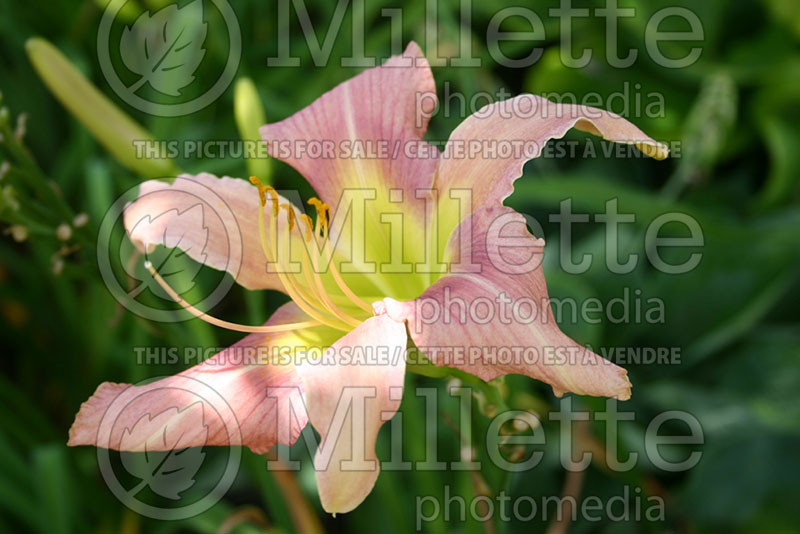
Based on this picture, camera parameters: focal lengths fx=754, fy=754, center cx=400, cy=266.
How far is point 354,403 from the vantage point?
20.6 inches

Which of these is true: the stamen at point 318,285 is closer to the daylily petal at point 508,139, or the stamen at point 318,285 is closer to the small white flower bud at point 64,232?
the daylily petal at point 508,139

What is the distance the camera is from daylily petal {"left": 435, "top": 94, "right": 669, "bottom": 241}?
1.80 feet

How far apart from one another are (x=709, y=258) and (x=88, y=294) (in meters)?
1.11

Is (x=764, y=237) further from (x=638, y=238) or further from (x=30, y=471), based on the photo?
(x=30, y=471)

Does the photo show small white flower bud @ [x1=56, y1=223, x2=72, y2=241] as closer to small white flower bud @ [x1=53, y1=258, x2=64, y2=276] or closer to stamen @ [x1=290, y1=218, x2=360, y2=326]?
small white flower bud @ [x1=53, y1=258, x2=64, y2=276]

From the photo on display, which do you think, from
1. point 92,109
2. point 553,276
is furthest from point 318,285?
point 553,276

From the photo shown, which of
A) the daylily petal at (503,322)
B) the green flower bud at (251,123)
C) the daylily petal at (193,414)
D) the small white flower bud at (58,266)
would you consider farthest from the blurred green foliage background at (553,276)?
the daylily petal at (503,322)

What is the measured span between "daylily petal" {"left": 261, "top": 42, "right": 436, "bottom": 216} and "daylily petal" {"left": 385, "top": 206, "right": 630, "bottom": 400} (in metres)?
0.13

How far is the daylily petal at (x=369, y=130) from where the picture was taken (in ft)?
2.21

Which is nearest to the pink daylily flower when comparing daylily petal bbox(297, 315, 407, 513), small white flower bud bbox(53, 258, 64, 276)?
daylily petal bbox(297, 315, 407, 513)

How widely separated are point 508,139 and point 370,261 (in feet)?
0.70

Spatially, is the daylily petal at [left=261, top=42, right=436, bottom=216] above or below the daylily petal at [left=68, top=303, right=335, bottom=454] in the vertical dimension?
above

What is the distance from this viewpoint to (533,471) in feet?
3.71

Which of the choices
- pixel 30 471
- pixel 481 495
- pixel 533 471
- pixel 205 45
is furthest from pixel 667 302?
pixel 30 471
